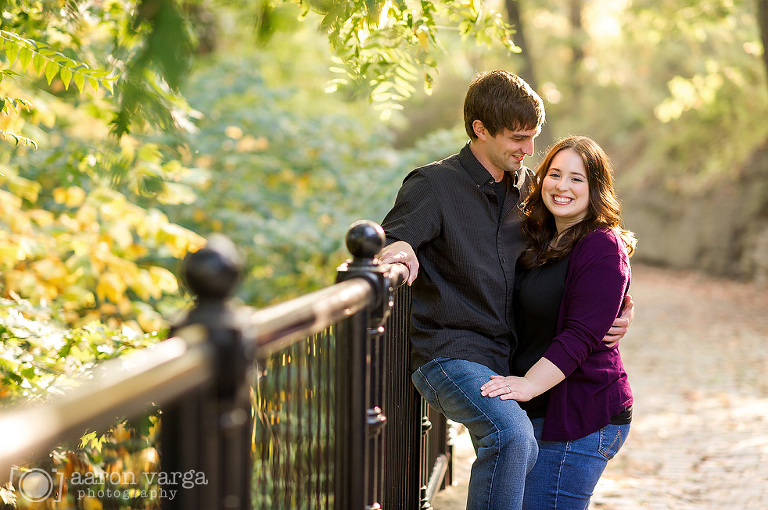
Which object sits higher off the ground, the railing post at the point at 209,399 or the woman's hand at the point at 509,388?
the railing post at the point at 209,399

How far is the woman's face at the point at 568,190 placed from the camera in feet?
10.9

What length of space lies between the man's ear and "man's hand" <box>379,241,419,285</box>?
23.7 inches

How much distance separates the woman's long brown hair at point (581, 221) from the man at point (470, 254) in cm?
7

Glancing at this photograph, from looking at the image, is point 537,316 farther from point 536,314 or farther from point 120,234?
point 120,234

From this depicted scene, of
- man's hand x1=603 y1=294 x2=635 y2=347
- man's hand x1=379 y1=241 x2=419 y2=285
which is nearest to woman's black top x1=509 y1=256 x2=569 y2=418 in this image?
man's hand x1=603 y1=294 x2=635 y2=347

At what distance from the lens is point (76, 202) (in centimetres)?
578

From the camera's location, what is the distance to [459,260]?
3.23 meters

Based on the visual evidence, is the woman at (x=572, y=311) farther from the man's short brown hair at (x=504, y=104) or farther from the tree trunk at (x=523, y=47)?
the tree trunk at (x=523, y=47)

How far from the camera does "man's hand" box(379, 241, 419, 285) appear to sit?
3053 millimetres

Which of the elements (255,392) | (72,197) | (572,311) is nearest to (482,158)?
(572,311)

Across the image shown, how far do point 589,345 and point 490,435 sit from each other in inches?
21.1

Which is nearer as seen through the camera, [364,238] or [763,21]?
[364,238]

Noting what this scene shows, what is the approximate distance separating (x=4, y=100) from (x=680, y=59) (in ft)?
73.2

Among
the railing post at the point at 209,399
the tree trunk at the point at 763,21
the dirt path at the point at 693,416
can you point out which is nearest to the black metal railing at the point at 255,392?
the railing post at the point at 209,399
